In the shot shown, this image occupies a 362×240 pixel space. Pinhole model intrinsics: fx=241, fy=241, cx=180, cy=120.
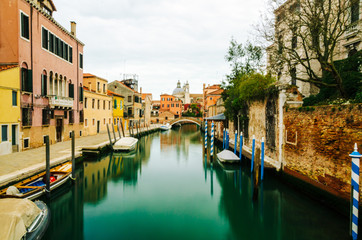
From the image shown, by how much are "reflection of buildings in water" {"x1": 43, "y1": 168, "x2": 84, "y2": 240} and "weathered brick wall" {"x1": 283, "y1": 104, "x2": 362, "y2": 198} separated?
6.01m

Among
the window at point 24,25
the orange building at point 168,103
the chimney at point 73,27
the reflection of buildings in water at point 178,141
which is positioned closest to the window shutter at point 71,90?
the chimney at point 73,27

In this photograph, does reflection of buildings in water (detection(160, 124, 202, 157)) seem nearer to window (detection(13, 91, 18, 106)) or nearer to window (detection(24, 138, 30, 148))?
window (detection(24, 138, 30, 148))

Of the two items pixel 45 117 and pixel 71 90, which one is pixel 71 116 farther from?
pixel 45 117

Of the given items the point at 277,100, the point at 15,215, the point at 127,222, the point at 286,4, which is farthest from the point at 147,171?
the point at 286,4

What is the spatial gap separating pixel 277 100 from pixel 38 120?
11.1 meters

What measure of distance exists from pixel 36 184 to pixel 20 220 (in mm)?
3171

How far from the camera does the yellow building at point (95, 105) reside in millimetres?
18773

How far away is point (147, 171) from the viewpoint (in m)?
11.8

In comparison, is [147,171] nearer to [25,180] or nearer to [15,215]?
[25,180]

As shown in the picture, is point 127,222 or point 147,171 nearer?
point 127,222

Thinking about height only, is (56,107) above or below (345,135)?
above

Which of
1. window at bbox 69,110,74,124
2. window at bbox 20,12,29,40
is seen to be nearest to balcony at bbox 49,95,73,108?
window at bbox 69,110,74,124

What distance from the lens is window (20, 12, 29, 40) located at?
1041 centimetres

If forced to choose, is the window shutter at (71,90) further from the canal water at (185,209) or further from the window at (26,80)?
the canal water at (185,209)
